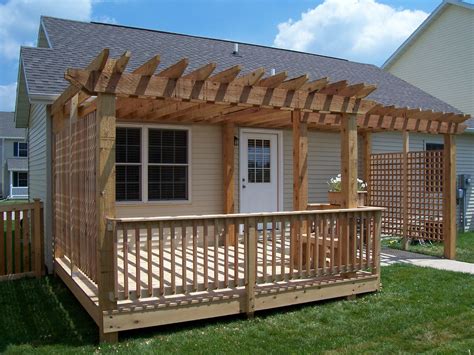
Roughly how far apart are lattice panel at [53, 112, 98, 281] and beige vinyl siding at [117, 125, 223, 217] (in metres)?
2.16

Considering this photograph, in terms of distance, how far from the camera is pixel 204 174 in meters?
8.64

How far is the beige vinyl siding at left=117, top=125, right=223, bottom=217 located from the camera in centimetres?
850

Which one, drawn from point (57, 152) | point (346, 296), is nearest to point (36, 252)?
point (57, 152)

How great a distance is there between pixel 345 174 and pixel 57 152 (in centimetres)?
422

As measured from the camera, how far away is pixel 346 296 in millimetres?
5777

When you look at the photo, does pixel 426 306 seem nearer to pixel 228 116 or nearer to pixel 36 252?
pixel 228 116

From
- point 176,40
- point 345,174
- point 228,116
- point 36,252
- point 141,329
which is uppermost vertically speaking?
point 176,40

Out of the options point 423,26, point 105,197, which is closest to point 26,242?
point 105,197

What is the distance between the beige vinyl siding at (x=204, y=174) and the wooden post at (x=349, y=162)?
3.14 meters

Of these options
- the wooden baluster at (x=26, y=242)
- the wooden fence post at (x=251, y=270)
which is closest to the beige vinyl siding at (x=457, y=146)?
the wooden fence post at (x=251, y=270)

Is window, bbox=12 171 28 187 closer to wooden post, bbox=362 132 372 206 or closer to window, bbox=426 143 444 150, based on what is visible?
wooden post, bbox=362 132 372 206

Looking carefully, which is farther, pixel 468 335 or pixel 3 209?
pixel 3 209

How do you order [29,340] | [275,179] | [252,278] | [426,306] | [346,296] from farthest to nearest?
[275,179], [346,296], [426,306], [252,278], [29,340]

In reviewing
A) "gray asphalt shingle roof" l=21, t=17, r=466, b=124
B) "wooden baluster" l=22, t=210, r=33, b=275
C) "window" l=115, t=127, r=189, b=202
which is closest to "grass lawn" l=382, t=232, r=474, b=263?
"gray asphalt shingle roof" l=21, t=17, r=466, b=124
